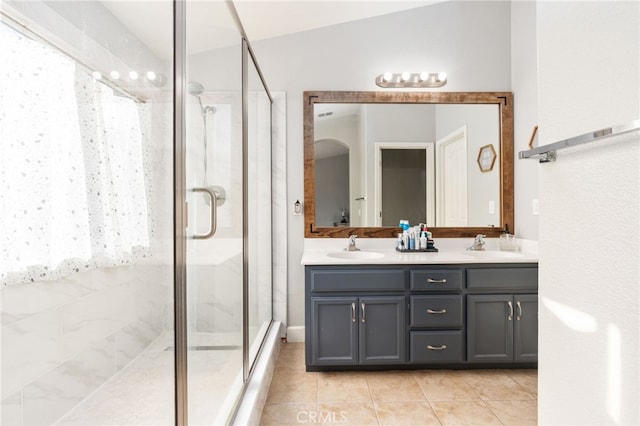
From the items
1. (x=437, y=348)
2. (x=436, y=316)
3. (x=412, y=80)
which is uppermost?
(x=412, y=80)

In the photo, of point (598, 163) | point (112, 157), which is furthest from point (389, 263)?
point (112, 157)

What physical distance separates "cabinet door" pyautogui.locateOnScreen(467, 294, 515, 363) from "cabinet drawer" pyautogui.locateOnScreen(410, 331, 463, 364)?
0.31 feet

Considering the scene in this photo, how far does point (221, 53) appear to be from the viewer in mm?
1509

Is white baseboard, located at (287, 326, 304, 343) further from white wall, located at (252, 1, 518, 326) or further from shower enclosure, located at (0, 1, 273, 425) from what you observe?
shower enclosure, located at (0, 1, 273, 425)

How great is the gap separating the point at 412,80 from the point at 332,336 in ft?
6.90

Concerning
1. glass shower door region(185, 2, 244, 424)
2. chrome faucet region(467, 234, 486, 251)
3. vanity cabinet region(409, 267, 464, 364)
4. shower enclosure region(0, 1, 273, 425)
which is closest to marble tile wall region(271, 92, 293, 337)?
glass shower door region(185, 2, 244, 424)

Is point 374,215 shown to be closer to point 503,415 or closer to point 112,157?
point 503,415

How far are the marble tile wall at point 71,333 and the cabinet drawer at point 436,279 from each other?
1.61 metres

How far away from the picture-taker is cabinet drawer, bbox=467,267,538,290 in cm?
220

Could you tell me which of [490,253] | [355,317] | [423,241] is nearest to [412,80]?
[423,241]

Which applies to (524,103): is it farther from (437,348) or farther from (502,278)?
(437,348)

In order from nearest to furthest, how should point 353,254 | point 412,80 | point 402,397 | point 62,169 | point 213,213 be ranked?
point 62,169
point 213,213
point 402,397
point 353,254
point 412,80

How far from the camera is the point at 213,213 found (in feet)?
4.38

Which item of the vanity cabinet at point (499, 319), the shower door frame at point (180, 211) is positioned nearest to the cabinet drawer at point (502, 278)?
the vanity cabinet at point (499, 319)
